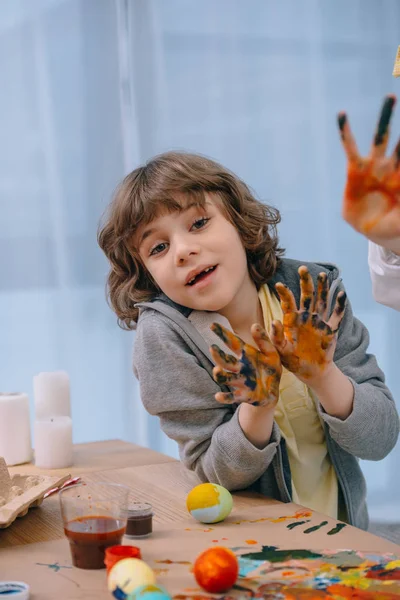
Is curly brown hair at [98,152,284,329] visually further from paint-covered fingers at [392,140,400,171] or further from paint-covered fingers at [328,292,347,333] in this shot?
paint-covered fingers at [392,140,400,171]

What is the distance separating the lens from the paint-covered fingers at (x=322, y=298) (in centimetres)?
104

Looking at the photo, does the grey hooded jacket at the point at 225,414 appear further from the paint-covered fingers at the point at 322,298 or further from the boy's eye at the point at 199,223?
the paint-covered fingers at the point at 322,298

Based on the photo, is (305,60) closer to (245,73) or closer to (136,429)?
(245,73)

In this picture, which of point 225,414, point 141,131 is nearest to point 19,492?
point 225,414

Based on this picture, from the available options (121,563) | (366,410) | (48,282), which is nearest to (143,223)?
(366,410)

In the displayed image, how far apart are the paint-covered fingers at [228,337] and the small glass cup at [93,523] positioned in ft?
0.75

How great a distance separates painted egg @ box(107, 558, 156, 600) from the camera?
0.79 meters

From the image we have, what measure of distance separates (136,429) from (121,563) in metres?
1.94

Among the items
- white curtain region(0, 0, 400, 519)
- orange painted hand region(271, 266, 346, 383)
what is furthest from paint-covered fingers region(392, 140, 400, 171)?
white curtain region(0, 0, 400, 519)

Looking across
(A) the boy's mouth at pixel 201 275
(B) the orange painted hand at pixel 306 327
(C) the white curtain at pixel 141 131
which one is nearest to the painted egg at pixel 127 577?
(B) the orange painted hand at pixel 306 327

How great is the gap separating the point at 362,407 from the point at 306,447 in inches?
8.3

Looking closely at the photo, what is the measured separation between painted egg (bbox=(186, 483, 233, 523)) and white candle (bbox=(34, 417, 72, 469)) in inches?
18.9

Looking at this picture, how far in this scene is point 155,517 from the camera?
112 centimetres

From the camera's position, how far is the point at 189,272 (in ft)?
4.33
